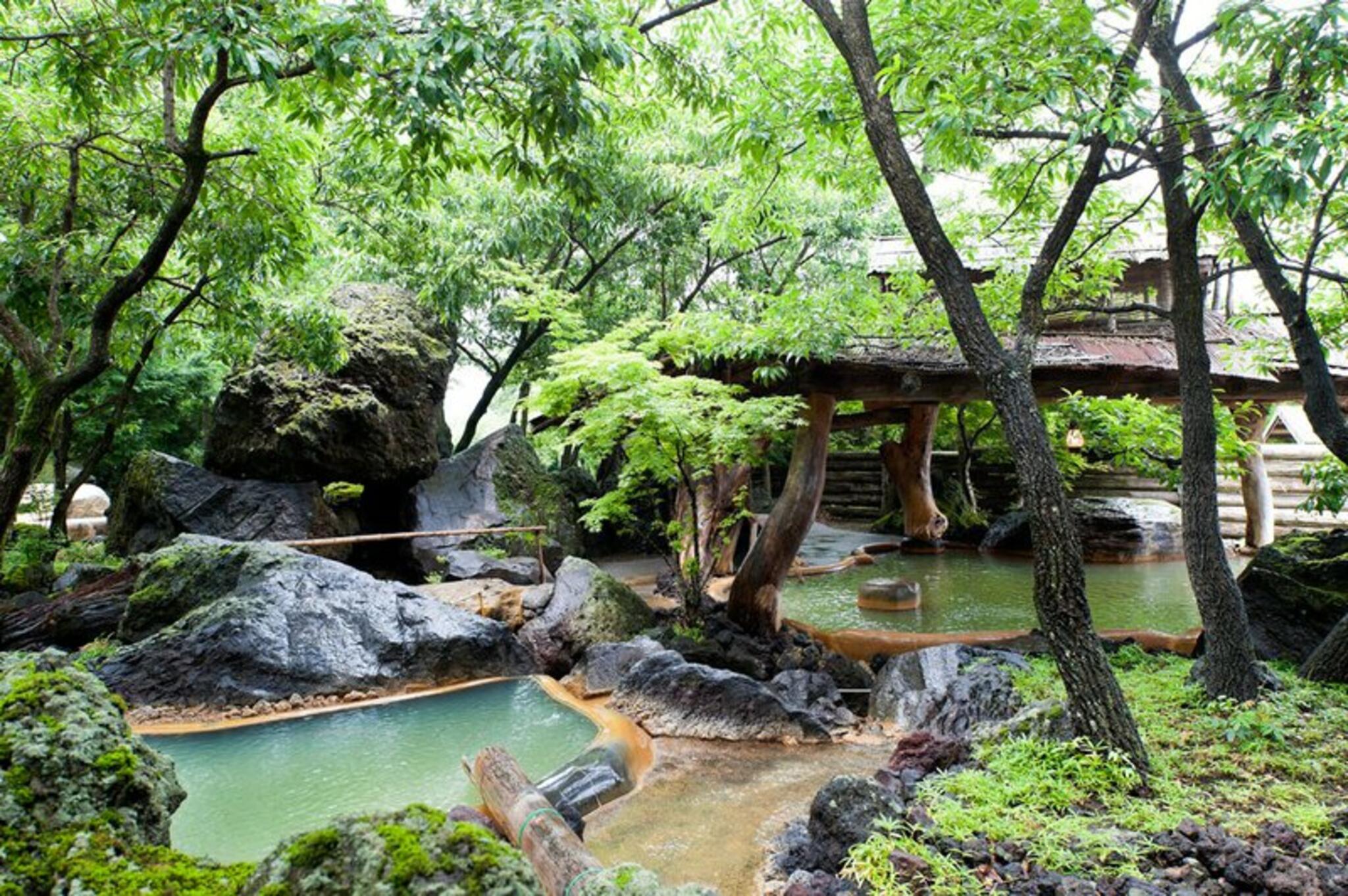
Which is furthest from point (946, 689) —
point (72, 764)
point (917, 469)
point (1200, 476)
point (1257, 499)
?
point (1257, 499)

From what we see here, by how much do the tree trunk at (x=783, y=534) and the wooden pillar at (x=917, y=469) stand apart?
4.22 meters

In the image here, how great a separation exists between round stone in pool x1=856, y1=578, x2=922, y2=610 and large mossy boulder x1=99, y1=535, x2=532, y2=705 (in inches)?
174

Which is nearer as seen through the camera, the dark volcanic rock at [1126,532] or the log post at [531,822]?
the log post at [531,822]

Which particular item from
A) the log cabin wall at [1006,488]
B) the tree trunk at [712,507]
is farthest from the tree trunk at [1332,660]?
the log cabin wall at [1006,488]

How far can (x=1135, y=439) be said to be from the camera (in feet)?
22.2

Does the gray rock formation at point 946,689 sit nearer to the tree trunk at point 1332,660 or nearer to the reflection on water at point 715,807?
the reflection on water at point 715,807

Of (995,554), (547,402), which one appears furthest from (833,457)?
(547,402)

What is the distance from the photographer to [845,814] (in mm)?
3326

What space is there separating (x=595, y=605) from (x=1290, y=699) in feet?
18.2

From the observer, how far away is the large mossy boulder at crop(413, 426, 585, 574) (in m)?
11.8

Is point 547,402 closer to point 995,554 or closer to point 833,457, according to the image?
point 995,554

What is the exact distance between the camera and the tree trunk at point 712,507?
8500 mm

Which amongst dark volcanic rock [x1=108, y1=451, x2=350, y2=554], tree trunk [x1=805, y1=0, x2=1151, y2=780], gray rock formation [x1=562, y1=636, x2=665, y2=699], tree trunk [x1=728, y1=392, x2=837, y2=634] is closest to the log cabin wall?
tree trunk [x1=728, y1=392, x2=837, y2=634]

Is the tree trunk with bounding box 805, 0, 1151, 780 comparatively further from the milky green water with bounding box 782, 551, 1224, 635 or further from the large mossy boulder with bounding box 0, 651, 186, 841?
the milky green water with bounding box 782, 551, 1224, 635
